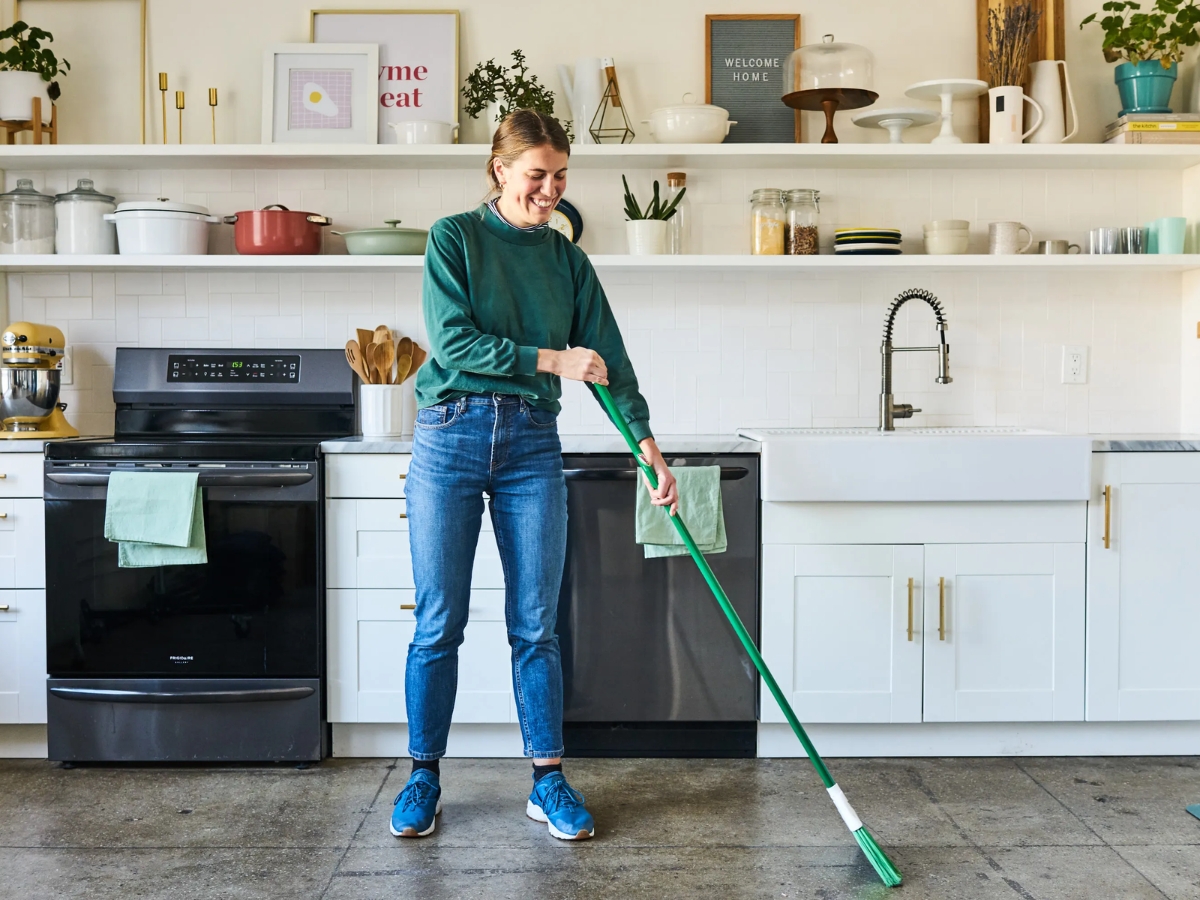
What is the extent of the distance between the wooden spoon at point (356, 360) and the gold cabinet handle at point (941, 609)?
5.58 feet

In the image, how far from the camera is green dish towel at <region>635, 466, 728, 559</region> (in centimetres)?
282

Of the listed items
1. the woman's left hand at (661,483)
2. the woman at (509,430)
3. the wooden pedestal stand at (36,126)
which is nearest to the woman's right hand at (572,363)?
the woman at (509,430)

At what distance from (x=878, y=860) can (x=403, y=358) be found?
6.41 ft

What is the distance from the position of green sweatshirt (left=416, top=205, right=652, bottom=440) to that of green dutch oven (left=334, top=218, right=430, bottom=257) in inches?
38.5

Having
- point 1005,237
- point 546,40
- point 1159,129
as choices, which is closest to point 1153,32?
point 1159,129

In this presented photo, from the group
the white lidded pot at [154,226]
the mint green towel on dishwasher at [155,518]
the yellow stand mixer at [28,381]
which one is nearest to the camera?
the mint green towel on dishwasher at [155,518]

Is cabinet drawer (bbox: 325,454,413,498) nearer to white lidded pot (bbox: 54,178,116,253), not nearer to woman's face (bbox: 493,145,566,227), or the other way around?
woman's face (bbox: 493,145,566,227)

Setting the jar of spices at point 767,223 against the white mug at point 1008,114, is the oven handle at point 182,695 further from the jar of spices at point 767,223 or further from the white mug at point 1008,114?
the white mug at point 1008,114

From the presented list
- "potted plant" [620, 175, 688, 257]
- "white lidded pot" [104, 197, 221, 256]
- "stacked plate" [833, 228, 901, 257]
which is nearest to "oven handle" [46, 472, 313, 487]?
"white lidded pot" [104, 197, 221, 256]

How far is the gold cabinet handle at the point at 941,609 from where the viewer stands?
2869mm

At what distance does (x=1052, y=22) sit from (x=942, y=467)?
1.55 m

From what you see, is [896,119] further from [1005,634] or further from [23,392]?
[23,392]

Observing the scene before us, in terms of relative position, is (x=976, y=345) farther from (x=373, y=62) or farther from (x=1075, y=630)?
(x=373, y=62)

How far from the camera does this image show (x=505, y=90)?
3.36m
